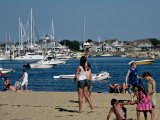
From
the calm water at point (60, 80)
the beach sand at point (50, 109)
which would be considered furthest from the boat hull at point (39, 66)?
the beach sand at point (50, 109)

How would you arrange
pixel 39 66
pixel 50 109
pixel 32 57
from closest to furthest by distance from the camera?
pixel 50 109
pixel 39 66
pixel 32 57

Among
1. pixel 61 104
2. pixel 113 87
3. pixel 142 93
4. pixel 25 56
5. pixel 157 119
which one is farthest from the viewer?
pixel 25 56

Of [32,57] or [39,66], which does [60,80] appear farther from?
[32,57]

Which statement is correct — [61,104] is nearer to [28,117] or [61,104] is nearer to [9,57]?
[28,117]

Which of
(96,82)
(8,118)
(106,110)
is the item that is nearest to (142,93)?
(106,110)

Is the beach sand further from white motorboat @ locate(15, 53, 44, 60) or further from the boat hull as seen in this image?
white motorboat @ locate(15, 53, 44, 60)

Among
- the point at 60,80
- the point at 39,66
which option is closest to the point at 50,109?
the point at 60,80

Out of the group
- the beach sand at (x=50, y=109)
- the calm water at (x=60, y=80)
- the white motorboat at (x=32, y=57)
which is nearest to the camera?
the beach sand at (x=50, y=109)

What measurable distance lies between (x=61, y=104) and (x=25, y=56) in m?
92.4

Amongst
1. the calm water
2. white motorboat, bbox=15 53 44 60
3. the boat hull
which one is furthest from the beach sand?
white motorboat, bbox=15 53 44 60

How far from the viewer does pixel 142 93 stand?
10.0m

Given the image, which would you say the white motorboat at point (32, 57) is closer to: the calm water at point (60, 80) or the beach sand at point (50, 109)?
the calm water at point (60, 80)

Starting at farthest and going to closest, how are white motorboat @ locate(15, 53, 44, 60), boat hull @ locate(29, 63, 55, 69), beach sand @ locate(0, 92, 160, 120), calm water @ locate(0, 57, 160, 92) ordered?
white motorboat @ locate(15, 53, 44, 60), boat hull @ locate(29, 63, 55, 69), calm water @ locate(0, 57, 160, 92), beach sand @ locate(0, 92, 160, 120)

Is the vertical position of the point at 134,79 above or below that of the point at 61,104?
above
